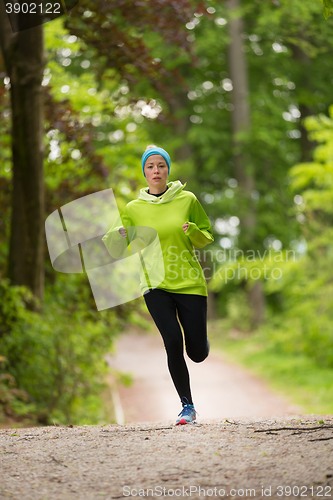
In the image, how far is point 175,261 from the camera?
162 inches

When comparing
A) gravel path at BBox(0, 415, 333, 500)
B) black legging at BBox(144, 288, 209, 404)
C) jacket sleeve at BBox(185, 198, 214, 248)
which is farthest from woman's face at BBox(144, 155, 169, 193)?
gravel path at BBox(0, 415, 333, 500)

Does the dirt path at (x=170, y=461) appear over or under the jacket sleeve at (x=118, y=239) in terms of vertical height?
under

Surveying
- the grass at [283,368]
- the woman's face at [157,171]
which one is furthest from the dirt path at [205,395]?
the woman's face at [157,171]

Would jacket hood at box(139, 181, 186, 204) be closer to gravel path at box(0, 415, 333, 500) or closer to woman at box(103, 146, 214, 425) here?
woman at box(103, 146, 214, 425)

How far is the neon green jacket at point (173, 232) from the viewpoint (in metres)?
4.11

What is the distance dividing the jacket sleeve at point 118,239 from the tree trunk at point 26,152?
351cm

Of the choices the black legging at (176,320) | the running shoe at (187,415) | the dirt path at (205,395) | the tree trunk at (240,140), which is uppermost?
the tree trunk at (240,140)

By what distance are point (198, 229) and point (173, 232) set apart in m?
0.19

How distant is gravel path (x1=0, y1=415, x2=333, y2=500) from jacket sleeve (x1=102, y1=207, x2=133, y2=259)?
1324 millimetres

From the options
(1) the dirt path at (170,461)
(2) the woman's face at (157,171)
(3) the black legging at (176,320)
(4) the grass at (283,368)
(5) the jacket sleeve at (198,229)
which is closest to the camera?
(1) the dirt path at (170,461)

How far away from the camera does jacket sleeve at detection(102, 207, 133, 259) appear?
417 centimetres

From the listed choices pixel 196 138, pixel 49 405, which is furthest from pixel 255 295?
pixel 49 405

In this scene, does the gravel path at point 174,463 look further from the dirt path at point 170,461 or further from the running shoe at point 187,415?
the running shoe at point 187,415

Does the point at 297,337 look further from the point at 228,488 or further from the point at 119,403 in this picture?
the point at 228,488
